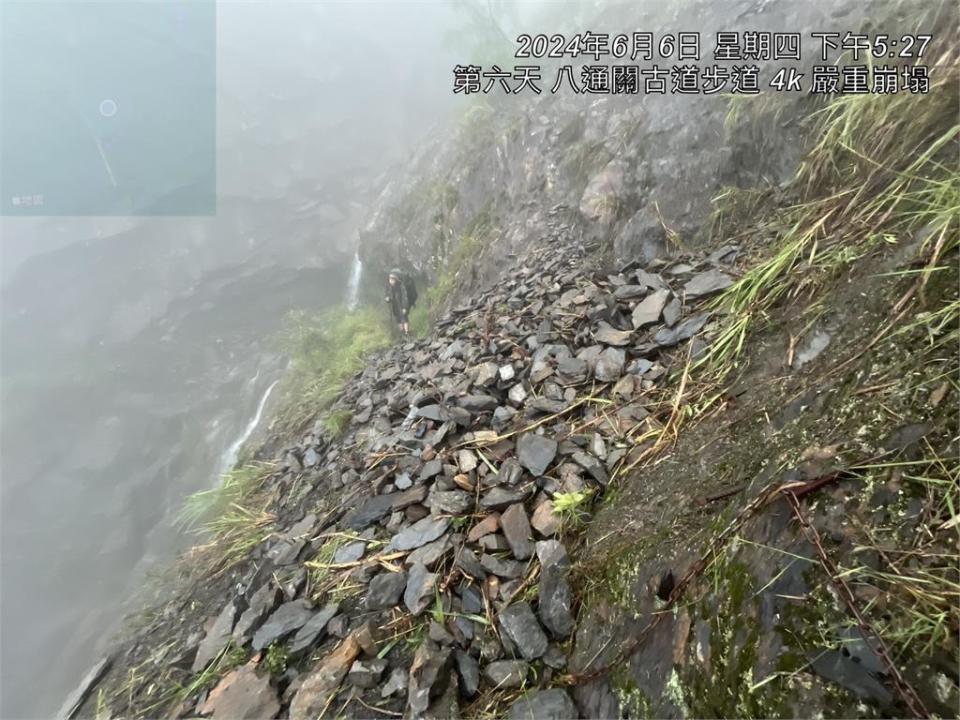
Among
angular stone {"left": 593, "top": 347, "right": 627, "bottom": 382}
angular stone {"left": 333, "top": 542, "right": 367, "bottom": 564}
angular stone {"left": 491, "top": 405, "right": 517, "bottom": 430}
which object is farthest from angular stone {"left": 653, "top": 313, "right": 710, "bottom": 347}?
angular stone {"left": 333, "top": 542, "right": 367, "bottom": 564}

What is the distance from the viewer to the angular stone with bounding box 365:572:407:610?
84.4 inches

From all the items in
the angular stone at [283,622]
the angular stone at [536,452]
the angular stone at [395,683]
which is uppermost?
the angular stone at [536,452]

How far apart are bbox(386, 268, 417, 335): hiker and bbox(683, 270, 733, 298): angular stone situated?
580 centimetres

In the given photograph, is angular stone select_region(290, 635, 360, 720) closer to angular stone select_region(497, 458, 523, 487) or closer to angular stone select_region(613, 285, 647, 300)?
angular stone select_region(497, 458, 523, 487)

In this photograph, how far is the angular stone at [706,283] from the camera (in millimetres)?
2758

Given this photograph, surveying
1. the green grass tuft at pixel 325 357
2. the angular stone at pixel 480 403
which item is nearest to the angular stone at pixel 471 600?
the angular stone at pixel 480 403

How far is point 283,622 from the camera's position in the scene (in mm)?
2334

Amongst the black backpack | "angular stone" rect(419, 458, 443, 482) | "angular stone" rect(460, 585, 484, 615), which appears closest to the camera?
"angular stone" rect(460, 585, 484, 615)

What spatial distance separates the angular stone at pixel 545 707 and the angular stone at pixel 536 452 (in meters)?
0.94

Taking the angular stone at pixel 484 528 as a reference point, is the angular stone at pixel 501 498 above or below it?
above

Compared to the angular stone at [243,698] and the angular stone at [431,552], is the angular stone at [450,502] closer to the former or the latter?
the angular stone at [431,552]

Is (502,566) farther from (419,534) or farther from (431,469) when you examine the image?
(431,469)

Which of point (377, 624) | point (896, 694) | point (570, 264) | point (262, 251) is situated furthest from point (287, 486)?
point (262, 251)

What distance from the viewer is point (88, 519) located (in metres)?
14.6
